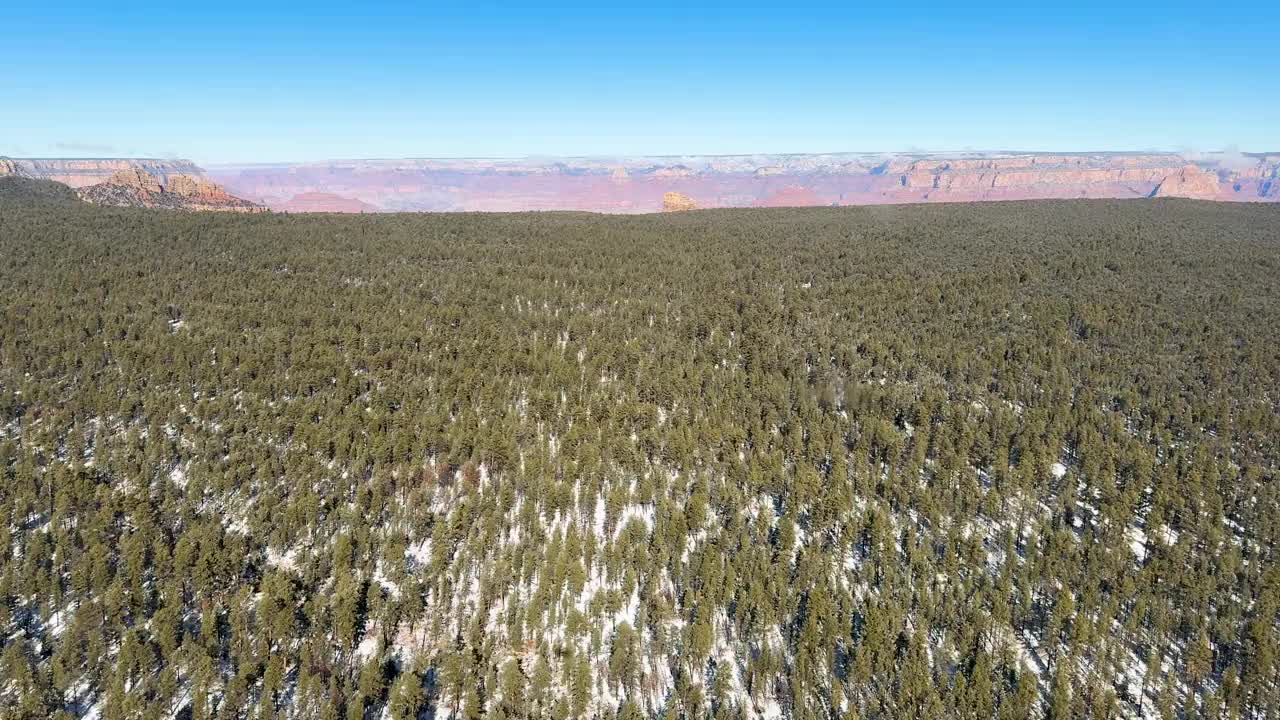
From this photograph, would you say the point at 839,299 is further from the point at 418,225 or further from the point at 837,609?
the point at 418,225

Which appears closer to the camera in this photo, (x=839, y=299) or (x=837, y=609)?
(x=837, y=609)

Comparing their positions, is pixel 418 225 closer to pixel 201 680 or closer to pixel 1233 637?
pixel 201 680

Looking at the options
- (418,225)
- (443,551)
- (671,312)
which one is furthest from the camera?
(418,225)

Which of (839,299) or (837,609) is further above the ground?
(839,299)

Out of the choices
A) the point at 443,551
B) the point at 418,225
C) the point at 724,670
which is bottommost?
the point at 724,670

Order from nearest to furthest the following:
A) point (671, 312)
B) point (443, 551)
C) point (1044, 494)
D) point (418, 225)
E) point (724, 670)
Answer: point (724, 670), point (443, 551), point (1044, 494), point (671, 312), point (418, 225)

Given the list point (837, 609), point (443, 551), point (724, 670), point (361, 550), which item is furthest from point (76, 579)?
point (837, 609)
